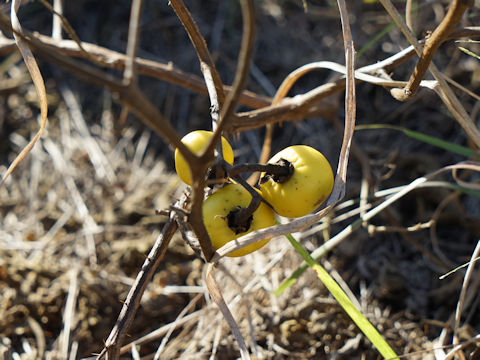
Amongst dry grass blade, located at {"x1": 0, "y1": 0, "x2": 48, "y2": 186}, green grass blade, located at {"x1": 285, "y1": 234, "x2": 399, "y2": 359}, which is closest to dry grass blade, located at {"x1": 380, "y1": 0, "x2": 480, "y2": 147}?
green grass blade, located at {"x1": 285, "y1": 234, "x2": 399, "y2": 359}

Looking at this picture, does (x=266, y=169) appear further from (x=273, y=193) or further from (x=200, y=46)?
(x=200, y=46)

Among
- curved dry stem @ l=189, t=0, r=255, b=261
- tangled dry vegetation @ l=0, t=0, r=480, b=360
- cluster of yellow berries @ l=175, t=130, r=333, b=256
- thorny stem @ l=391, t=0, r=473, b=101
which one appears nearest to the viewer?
curved dry stem @ l=189, t=0, r=255, b=261

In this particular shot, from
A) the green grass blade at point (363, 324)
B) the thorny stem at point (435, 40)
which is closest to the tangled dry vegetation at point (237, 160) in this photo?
the thorny stem at point (435, 40)

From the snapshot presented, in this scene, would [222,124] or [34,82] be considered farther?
[34,82]

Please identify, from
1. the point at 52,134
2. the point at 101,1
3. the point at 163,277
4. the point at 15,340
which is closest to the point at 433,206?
the point at 163,277

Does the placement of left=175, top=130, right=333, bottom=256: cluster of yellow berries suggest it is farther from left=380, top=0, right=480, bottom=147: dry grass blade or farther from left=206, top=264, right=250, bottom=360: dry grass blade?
left=380, top=0, right=480, bottom=147: dry grass blade

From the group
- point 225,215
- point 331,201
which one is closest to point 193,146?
point 225,215
